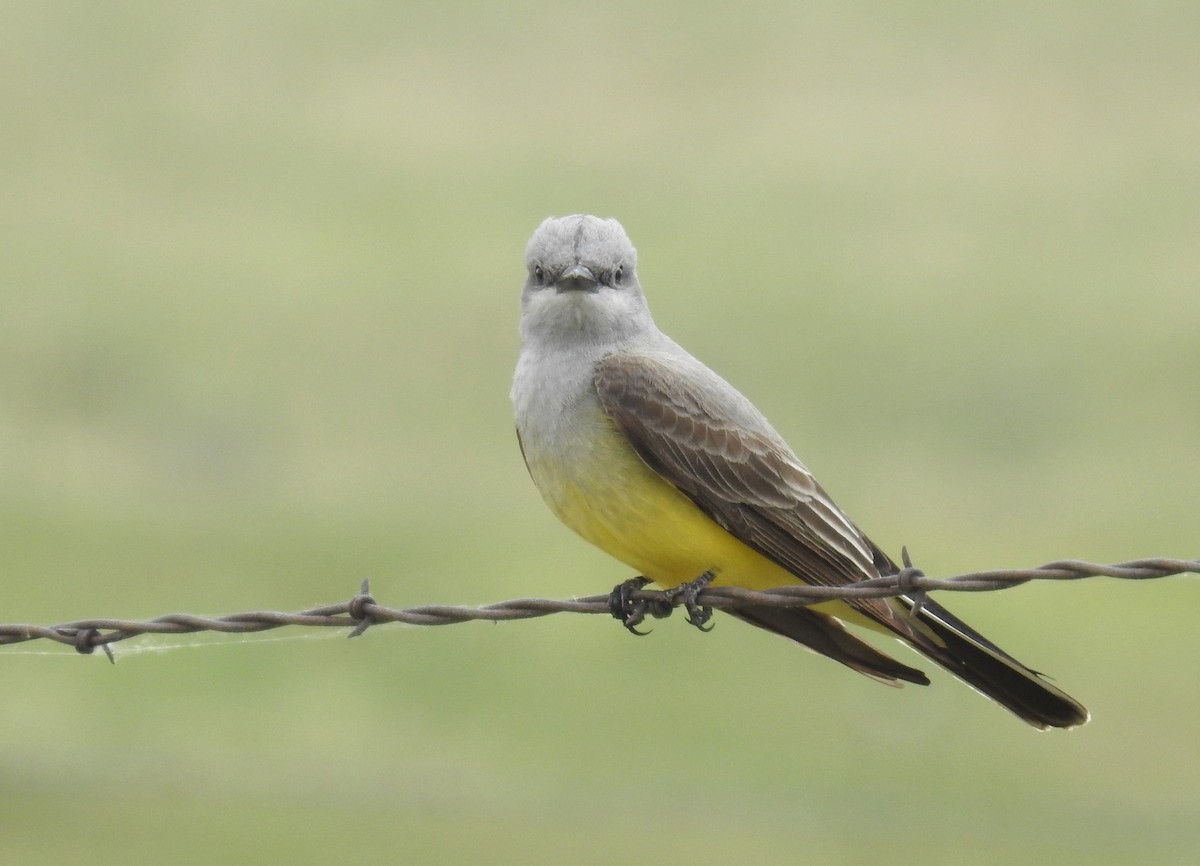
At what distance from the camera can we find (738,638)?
16.8 m

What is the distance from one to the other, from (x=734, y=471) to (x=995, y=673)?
3.39ft

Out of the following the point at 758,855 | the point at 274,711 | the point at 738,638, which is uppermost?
the point at 738,638

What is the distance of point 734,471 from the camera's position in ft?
19.6

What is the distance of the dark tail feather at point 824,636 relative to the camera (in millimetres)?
6031

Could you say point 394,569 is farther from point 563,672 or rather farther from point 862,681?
point 862,681

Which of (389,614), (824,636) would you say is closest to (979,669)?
(824,636)

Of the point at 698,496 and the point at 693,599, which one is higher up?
the point at 698,496

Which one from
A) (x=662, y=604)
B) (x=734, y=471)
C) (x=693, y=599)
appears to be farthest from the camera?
(x=734, y=471)

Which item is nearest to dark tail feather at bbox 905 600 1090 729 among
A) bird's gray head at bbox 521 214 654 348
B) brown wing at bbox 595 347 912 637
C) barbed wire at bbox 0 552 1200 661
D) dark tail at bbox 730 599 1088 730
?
→ dark tail at bbox 730 599 1088 730

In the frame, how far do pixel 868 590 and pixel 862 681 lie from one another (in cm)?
1128

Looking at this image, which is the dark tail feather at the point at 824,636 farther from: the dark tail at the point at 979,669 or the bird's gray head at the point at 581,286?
the bird's gray head at the point at 581,286

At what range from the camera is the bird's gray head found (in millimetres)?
6371

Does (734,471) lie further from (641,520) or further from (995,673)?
(995,673)

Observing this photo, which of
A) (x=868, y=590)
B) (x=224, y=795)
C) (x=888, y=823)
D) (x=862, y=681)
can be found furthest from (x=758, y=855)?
(x=868, y=590)
